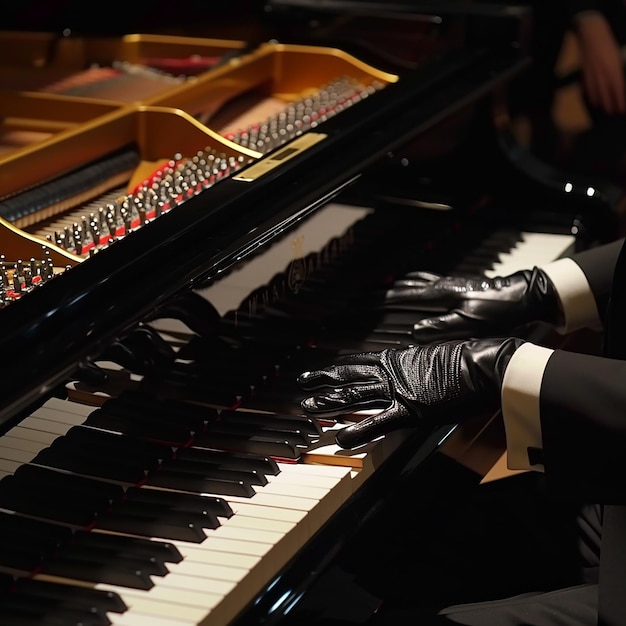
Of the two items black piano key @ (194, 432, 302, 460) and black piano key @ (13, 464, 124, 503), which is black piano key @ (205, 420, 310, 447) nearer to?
black piano key @ (194, 432, 302, 460)

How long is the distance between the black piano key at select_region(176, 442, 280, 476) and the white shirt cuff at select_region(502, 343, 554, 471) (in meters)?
0.37

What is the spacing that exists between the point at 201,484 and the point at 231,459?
0.08m

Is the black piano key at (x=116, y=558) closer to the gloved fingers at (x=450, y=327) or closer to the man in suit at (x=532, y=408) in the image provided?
the man in suit at (x=532, y=408)

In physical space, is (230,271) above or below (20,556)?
above

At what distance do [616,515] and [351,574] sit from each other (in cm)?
46

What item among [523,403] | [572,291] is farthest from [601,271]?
[523,403]

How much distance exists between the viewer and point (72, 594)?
1277 millimetres

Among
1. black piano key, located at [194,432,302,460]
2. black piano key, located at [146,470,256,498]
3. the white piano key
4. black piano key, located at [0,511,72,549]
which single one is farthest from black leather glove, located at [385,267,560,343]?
black piano key, located at [0,511,72,549]

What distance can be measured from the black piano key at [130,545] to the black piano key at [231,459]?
0.20 meters

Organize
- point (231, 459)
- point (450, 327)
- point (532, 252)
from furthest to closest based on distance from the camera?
point (532, 252) < point (450, 327) < point (231, 459)

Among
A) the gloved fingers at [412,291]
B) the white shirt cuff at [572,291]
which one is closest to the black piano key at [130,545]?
the gloved fingers at [412,291]

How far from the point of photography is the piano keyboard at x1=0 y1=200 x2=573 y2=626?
1.28m

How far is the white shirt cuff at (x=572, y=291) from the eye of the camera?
2.20 metres

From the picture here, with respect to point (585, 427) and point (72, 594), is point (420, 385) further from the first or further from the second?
point (72, 594)
